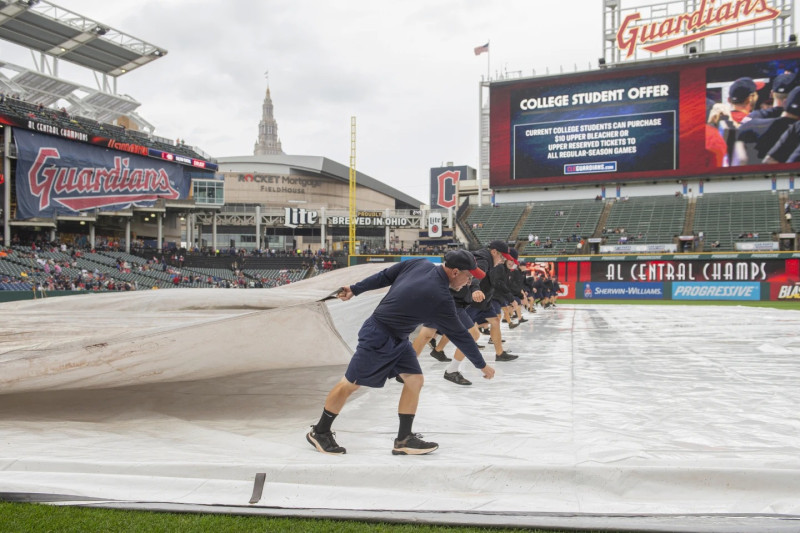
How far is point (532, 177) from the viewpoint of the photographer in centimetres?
4606

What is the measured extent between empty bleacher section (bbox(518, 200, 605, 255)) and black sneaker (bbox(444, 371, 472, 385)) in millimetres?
35944

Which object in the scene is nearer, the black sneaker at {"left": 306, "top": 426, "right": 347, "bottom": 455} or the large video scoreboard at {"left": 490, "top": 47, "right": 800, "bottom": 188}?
the black sneaker at {"left": 306, "top": 426, "right": 347, "bottom": 455}

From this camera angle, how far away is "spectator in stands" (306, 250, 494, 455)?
4.52m

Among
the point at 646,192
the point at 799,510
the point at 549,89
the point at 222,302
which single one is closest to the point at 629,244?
the point at 646,192

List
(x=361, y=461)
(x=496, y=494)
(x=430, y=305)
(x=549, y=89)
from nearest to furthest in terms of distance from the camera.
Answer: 1. (x=496, y=494)
2. (x=361, y=461)
3. (x=430, y=305)
4. (x=549, y=89)

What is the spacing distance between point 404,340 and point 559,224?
43039 millimetres

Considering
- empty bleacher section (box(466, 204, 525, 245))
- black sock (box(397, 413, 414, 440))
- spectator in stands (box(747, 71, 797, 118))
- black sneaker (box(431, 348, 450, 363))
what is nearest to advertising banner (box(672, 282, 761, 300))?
spectator in stands (box(747, 71, 797, 118))

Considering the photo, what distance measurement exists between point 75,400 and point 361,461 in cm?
332

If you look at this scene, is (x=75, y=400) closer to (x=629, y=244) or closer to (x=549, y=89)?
(x=629, y=244)

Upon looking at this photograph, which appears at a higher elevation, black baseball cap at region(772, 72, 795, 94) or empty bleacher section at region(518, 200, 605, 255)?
black baseball cap at region(772, 72, 795, 94)

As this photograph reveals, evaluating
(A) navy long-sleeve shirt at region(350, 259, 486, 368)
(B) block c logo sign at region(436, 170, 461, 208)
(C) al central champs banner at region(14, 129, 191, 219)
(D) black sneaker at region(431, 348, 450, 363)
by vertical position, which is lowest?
(D) black sneaker at region(431, 348, 450, 363)

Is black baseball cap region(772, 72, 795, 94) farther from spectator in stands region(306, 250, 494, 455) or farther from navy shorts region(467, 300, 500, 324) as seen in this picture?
spectator in stands region(306, 250, 494, 455)

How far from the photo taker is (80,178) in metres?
39.9

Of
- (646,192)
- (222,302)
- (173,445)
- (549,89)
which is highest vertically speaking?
(549,89)
